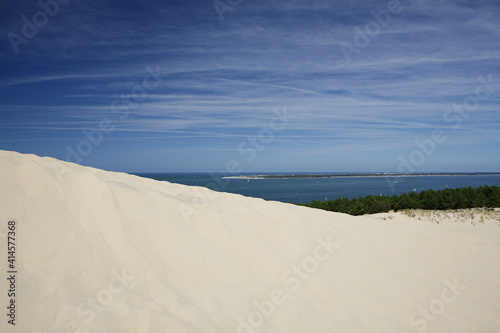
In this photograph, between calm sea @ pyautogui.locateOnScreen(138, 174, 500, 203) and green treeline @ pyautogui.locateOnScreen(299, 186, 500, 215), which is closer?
green treeline @ pyautogui.locateOnScreen(299, 186, 500, 215)

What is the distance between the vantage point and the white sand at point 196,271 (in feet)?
9.96

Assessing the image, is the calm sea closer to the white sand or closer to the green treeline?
the green treeline

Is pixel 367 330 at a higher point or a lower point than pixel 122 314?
lower

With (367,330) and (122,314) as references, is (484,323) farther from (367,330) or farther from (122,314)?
(122,314)

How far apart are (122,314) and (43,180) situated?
2.60 meters

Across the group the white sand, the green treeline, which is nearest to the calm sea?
the green treeline

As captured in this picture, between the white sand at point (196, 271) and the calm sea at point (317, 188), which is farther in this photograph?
the calm sea at point (317, 188)

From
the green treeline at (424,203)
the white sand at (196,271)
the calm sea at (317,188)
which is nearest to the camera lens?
the white sand at (196,271)

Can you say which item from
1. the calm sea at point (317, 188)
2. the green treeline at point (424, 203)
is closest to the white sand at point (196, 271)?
the green treeline at point (424, 203)

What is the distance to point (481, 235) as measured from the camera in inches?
369

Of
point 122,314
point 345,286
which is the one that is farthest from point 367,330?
point 122,314

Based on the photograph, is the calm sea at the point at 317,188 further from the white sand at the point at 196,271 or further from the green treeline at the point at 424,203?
the white sand at the point at 196,271

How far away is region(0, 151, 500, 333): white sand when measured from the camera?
9.96 feet

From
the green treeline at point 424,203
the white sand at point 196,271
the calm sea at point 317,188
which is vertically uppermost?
the calm sea at point 317,188
